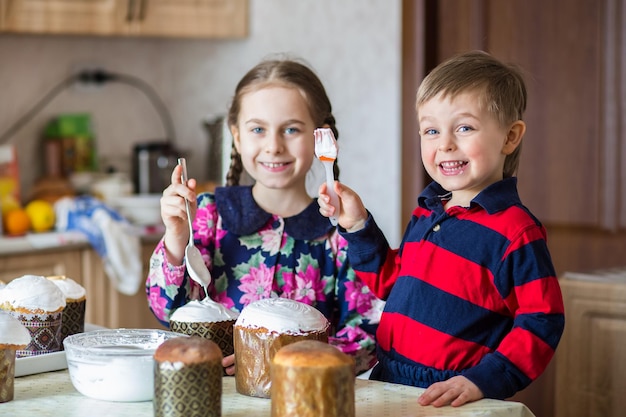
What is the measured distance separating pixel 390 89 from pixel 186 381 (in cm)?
215

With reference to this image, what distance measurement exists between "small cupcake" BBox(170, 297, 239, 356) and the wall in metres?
1.79

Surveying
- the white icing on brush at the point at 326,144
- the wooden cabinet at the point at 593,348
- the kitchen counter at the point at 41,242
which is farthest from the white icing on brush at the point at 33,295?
the kitchen counter at the point at 41,242

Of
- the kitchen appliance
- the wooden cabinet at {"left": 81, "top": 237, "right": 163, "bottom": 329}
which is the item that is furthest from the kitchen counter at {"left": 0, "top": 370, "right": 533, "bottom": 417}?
the kitchen appliance

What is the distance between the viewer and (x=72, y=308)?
1.36 metres

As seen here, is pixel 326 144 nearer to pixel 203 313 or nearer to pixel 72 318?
pixel 203 313

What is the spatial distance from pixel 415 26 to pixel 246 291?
1.63 meters

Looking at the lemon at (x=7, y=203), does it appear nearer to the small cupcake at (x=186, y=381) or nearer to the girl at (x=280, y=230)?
the girl at (x=280, y=230)

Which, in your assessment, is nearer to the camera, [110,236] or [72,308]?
[72,308]

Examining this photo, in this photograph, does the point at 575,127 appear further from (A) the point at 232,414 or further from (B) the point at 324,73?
(A) the point at 232,414

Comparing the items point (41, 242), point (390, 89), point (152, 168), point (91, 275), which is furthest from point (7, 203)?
point (390, 89)

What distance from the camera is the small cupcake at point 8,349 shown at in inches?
45.5

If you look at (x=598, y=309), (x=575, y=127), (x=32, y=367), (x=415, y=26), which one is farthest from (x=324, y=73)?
(x=32, y=367)

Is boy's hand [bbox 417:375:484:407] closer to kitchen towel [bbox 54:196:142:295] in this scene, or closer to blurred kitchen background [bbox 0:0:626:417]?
blurred kitchen background [bbox 0:0:626:417]

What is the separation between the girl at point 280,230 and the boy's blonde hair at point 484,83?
11.2 inches
